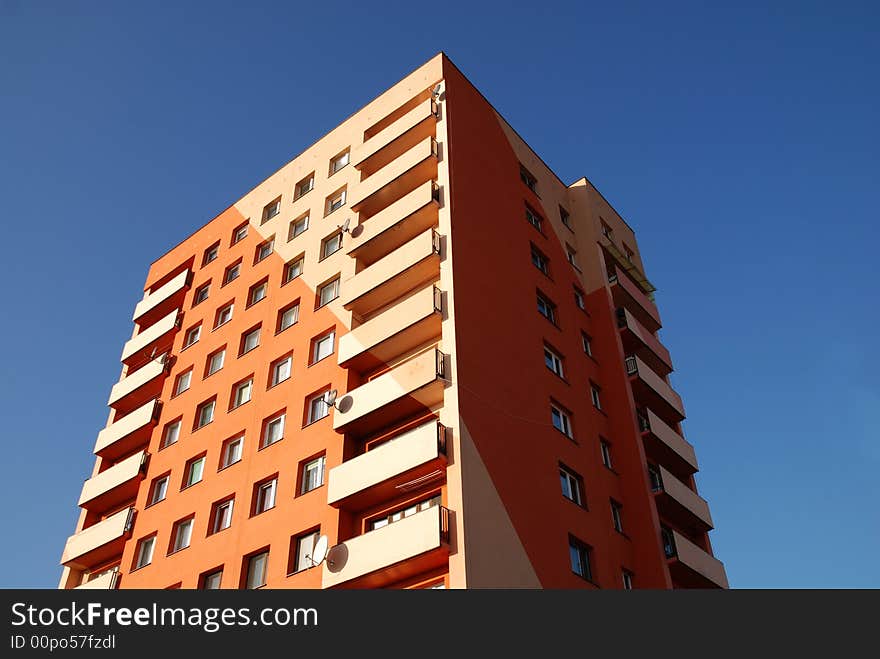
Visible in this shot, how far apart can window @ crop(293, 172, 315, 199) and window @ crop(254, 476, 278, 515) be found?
→ 14871mm

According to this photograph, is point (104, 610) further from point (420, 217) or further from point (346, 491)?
point (420, 217)

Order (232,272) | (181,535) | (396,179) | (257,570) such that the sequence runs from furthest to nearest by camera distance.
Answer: (232,272), (396,179), (181,535), (257,570)

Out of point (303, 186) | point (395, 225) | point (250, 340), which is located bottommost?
point (250, 340)

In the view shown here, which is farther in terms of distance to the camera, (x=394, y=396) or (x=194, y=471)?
(x=194, y=471)

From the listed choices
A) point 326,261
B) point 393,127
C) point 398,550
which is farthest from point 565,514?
point 393,127

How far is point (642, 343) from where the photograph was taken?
114ft

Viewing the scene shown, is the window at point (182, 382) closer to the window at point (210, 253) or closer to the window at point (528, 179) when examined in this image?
the window at point (210, 253)

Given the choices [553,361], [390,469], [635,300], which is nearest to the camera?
[390,469]

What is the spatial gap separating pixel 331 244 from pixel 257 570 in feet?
44.0

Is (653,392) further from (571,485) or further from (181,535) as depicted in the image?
(181,535)

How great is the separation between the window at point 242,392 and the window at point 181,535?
14.7 feet

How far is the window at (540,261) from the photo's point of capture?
106ft

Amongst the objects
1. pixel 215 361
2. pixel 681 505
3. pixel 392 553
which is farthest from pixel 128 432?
pixel 681 505

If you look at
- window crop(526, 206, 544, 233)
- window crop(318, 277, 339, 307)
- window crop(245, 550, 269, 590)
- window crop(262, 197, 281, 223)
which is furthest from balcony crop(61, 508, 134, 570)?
window crop(526, 206, 544, 233)
